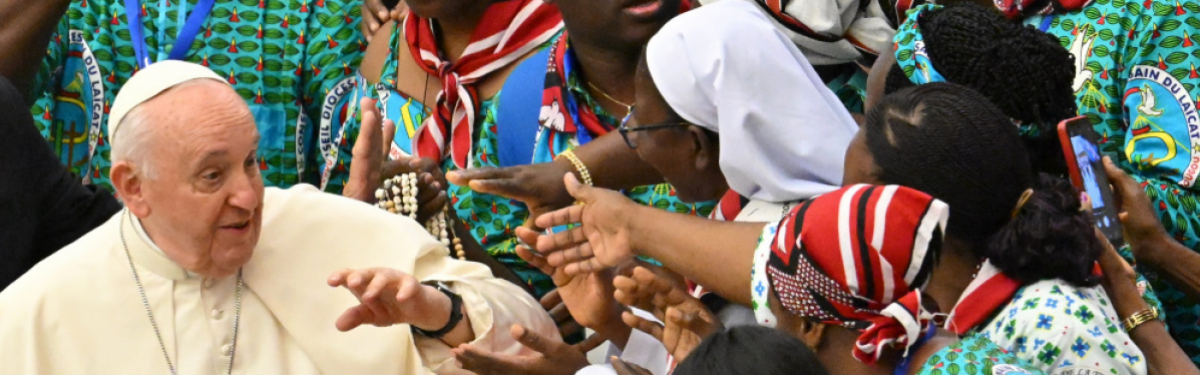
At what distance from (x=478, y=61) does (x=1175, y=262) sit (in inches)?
89.5

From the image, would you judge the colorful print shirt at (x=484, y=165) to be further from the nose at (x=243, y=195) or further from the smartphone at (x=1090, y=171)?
the smartphone at (x=1090, y=171)

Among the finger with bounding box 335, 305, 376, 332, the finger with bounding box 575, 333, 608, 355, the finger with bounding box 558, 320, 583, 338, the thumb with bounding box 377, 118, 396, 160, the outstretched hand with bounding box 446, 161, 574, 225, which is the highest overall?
the outstretched hand with bounding box 446, 161, 574, 225

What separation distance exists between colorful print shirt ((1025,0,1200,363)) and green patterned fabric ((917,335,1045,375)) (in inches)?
57.1

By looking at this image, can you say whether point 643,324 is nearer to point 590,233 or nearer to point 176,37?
point 590,233

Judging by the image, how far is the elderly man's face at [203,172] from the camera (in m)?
3.35

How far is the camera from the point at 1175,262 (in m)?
3.42

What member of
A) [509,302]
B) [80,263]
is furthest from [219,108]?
[509,302]

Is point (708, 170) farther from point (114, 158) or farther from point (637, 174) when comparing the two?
point (114, 158)

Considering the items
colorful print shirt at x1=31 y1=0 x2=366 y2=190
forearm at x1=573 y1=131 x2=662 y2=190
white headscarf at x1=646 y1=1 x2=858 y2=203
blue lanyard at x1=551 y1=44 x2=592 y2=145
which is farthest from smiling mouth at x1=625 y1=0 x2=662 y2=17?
colorful print shirt at x1=31 y1=0 x2=366 y2=190

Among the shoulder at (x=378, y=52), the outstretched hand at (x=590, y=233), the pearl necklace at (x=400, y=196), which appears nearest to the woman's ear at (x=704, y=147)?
the outstretched hand at (x=590, y=233)

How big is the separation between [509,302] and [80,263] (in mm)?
1075

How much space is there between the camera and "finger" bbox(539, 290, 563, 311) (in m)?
3.99

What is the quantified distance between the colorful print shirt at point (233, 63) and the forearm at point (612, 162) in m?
1.63

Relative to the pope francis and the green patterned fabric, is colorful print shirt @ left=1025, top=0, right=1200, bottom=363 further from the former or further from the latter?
the pope francis
